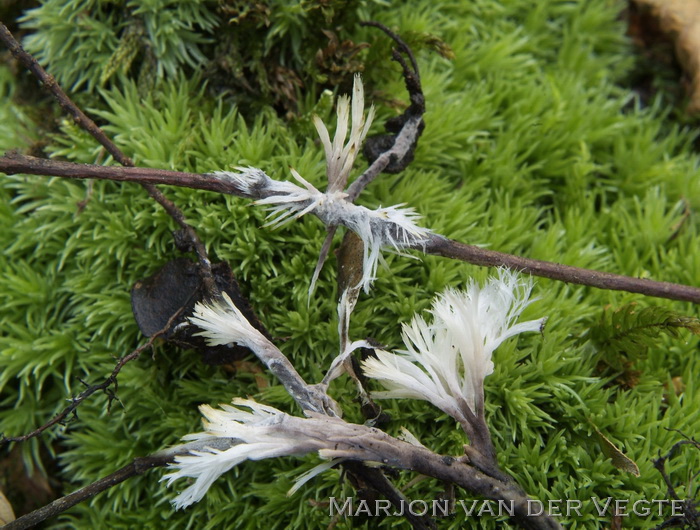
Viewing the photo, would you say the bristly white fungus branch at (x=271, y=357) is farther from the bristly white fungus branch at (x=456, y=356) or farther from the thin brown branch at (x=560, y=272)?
the thin brown branch at (x=560, y=272)

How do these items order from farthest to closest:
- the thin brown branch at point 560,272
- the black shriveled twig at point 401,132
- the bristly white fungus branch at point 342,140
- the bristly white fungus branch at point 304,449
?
the black shriveled twig at point 401,132 → the thin brown branch at point 560,272 → the bristly white fungus branch at point 342,140 → the bristly white fungus branch at point 304,449

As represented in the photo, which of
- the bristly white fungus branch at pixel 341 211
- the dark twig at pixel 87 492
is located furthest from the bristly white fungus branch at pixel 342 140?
the dark twig at pixel 87 492

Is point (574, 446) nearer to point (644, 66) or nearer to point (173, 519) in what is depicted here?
point (173, 519)

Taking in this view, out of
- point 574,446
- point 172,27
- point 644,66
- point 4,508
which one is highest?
point 644,66

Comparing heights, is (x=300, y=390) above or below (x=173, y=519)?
above

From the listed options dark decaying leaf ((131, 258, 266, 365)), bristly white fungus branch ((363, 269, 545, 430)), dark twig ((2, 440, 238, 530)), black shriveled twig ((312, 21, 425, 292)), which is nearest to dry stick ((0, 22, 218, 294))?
dark decaying leaf ((131, 258, 266, 365))

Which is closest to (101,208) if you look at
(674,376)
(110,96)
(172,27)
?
(110,96)
